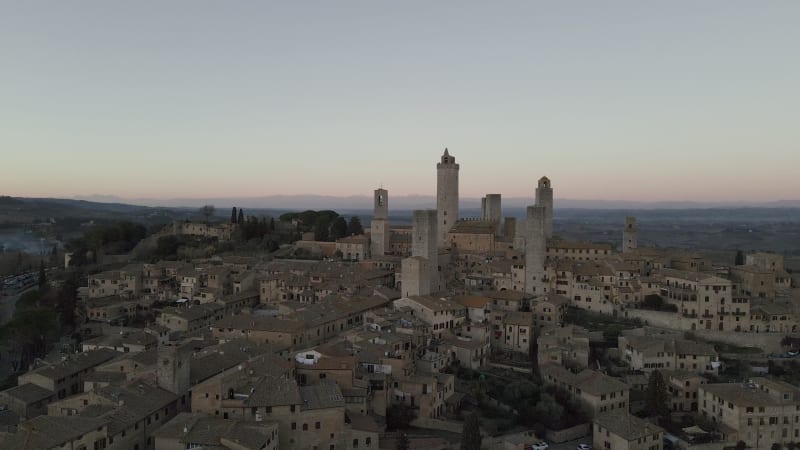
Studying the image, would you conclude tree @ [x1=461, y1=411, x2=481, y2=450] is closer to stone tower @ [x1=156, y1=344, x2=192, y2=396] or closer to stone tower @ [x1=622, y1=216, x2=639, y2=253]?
stone tower @ [x1=156, y1=344, x2=192, y2=396]

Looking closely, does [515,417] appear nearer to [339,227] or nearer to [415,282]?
[415,282]

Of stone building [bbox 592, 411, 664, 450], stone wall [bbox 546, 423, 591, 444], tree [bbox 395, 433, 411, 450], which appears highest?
tree [bbox 395, 433, 411, 450]

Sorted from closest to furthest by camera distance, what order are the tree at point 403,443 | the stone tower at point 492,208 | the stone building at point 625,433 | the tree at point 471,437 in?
the tree at point 403,443 < the tree at point 471,437 < the stone building at point 625,433 < the stone tower at point 492,208

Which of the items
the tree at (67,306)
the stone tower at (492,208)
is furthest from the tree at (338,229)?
the tree at (67,306)

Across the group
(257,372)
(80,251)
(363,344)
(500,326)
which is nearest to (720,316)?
(500,326)

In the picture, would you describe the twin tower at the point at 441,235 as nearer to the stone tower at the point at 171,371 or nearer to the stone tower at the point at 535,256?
the stone tower at the point at 535,256

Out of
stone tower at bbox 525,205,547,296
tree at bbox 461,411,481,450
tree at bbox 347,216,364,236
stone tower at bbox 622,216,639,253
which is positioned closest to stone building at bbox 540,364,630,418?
tree at bbox 461,411,481,450

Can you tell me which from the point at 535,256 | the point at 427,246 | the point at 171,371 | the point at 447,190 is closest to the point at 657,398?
the point at 535,256
